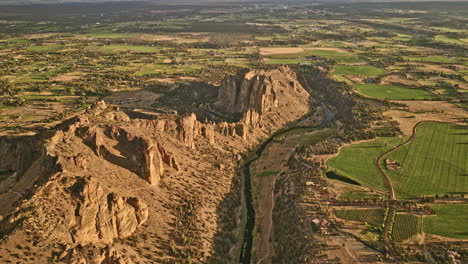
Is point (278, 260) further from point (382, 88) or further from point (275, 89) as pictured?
point (382, 88)

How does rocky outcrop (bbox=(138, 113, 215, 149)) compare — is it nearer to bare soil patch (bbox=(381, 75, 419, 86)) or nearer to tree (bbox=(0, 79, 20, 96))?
tree (bbox=(0, 79, 20, 96))

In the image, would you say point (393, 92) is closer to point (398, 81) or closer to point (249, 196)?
point (398, 81)

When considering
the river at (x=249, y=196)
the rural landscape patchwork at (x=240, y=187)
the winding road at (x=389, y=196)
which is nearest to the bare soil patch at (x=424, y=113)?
the rural landscape patchwork at (x=240, y=187)

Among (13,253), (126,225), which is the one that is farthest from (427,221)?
(13,253)

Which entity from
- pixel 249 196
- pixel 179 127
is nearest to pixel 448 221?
pixel 249 196

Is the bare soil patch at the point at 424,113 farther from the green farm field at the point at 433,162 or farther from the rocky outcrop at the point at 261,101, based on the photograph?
the rocky outcrop at the point at 261,101

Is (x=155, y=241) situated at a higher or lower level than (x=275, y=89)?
lower

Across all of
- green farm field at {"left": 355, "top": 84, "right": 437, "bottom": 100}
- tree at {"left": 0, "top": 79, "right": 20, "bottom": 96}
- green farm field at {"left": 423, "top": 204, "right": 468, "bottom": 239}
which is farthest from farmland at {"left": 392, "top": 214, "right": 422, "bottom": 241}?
tree at {"left": 0, "top": 79, "right": 20, "bottom": 96}
